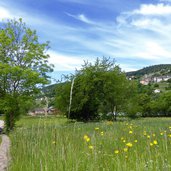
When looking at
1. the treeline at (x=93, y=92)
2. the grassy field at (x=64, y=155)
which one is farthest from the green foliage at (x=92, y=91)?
the grassy field at (x=64, y=155)

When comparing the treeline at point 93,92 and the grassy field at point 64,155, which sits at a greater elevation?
the treeline at point 93,92

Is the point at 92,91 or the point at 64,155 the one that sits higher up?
the point at 92,91

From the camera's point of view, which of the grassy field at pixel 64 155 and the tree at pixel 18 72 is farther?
the tree at pixel 18 72

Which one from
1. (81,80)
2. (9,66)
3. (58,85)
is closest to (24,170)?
(9,66)

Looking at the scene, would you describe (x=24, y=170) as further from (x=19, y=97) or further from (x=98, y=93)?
(x=98, y=93)

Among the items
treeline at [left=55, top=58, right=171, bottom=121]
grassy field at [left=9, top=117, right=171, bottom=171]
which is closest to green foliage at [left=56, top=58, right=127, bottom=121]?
treeline at [left=55, top=58, right=171, bottom=121]

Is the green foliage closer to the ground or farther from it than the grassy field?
farther from it

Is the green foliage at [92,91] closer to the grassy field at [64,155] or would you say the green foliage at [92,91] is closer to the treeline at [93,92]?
the treeline at [93,92]

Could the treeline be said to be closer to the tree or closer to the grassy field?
the tree

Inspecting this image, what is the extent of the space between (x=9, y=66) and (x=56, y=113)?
23.8 meters

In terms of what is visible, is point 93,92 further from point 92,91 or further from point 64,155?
point 64,155

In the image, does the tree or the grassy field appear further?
the tree

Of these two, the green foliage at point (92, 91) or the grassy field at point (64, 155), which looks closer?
the grassy field at point (64, 155)

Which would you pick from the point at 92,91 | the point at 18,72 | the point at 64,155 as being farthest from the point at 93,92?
the point at 64,155
